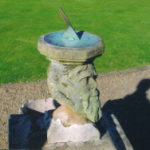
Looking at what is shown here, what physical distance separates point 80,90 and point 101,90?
12.9ft

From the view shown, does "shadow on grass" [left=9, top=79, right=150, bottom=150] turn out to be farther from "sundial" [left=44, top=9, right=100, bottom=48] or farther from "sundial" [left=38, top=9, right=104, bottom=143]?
"sundial" [left=44, top=9, right=100, bottom=48]

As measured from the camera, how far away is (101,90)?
21.6 feet

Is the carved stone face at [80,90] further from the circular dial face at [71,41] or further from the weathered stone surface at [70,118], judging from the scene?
the circular dial face at [71,41]

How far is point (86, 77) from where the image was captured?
2.72 meters

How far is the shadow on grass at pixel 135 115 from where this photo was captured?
486 cm

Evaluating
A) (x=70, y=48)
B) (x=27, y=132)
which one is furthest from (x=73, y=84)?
(x=27, y=132)

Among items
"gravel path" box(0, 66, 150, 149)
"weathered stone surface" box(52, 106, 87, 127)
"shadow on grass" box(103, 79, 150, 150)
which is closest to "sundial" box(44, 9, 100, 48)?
"weathered stone surface" box(52, 106, 87, 127)

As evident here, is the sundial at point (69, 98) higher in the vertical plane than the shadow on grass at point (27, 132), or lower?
higher

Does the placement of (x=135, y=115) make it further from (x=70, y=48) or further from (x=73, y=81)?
(x=70, y=48)

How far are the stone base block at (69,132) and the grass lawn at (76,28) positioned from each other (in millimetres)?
4089

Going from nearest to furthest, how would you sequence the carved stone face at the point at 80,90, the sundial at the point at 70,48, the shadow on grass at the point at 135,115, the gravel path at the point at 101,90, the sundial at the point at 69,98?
the sundial at the point at 70,48, the sundial at the point at 69,98, the carved stone face at the point at 80,90, the shadow on grass at the point at 135,115, the gravel path at the point at 101,90

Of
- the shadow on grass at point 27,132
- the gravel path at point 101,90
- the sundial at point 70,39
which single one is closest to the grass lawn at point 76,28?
the gravel path at point 101,90

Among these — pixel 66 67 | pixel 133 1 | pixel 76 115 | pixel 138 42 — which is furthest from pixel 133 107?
pixel 133 1

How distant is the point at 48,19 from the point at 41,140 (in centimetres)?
1142
